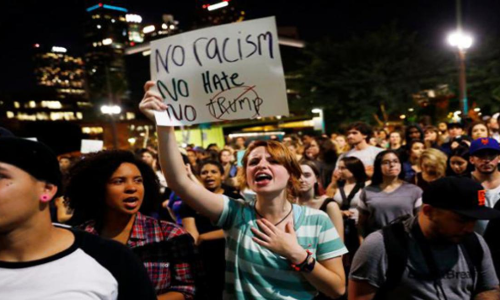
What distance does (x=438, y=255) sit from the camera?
2.41 m

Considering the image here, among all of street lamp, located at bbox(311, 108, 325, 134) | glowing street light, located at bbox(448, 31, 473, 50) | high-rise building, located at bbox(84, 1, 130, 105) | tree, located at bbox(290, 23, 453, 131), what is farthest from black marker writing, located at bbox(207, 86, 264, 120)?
high-rise building, located at bbox(84, 1, 130, 105)

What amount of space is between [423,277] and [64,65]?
17695cm

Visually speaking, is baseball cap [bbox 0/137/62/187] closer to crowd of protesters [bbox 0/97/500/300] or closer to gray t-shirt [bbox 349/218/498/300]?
crowd of protesters [bbox 0/97/500/300]

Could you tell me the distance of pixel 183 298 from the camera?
8.00 feet

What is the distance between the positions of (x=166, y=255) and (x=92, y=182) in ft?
2.74

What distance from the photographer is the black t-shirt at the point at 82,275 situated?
159cm

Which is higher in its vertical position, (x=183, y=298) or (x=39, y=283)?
(x=39, y=283)

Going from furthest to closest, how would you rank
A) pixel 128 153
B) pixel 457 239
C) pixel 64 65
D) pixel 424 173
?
1. pixel 64 65
2. pixel 424 173
3. pixel 128 153
4. pixel 457 239

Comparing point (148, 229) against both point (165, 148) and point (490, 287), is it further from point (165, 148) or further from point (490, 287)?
point (490, 287)

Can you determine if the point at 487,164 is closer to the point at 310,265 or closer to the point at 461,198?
the point at 461,198

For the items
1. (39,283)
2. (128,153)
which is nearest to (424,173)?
(128,153)

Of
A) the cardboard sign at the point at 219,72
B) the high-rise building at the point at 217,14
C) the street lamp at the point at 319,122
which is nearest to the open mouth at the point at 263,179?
the cardboard sign at the point at 219,72

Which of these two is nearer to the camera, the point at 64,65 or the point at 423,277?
the point at 423,277

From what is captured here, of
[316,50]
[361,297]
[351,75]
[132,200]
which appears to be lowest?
[361,297]
